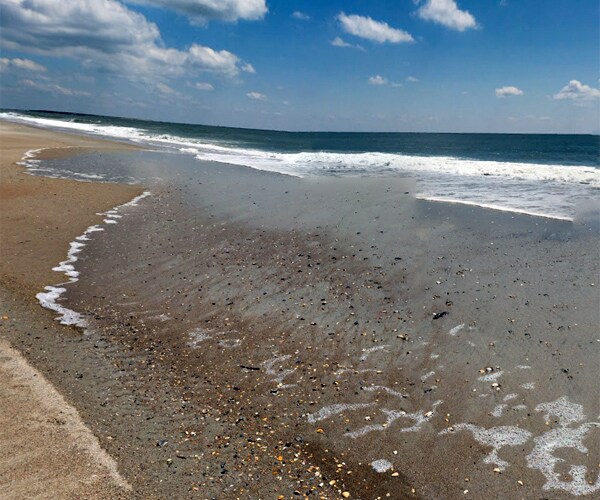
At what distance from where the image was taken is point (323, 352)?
22.0 feet

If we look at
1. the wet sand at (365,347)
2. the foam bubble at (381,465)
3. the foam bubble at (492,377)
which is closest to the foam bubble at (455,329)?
the wet sand at (365,347)

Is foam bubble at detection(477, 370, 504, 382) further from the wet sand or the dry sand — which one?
the dry sand

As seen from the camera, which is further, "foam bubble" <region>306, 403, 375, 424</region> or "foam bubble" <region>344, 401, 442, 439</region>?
"foam bubble" <region>306, 403, 375, 424</region>

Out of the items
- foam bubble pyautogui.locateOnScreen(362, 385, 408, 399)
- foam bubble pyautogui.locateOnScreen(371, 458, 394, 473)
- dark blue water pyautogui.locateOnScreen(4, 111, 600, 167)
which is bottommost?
foam bubble pyautogui.locateOnScreen(371, 458, 394, 473)

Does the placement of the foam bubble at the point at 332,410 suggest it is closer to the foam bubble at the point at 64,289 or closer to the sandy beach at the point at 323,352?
the sandy beach at the point at 323,352

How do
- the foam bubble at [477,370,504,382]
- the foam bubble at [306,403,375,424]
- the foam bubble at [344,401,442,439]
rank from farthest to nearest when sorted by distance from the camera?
the foam bubble at [477,370,504,382], the foam bubble at [306,403,375,424], the foam bubble at [344,401,442,439]

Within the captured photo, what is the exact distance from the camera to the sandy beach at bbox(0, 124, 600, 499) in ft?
14.9

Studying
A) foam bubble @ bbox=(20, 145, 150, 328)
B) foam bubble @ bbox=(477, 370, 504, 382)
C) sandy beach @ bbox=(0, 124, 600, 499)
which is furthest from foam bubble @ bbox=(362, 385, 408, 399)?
foam bubble @ bbox=(20, 145, 150, 328)

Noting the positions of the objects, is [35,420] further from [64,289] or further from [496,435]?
[496,435]

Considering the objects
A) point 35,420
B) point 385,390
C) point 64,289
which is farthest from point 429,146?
point 35,420

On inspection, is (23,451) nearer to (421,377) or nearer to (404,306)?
(421,377)

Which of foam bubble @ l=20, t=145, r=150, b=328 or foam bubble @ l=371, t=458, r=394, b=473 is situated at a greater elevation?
foam bubble @ l=20, t=145, r=150, b=328

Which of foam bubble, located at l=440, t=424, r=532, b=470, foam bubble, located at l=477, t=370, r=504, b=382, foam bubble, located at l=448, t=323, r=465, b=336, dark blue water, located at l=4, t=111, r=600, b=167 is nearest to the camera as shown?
foam bubble, located at l=440, t=424, r=532, b=470

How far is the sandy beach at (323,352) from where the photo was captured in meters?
4.55
